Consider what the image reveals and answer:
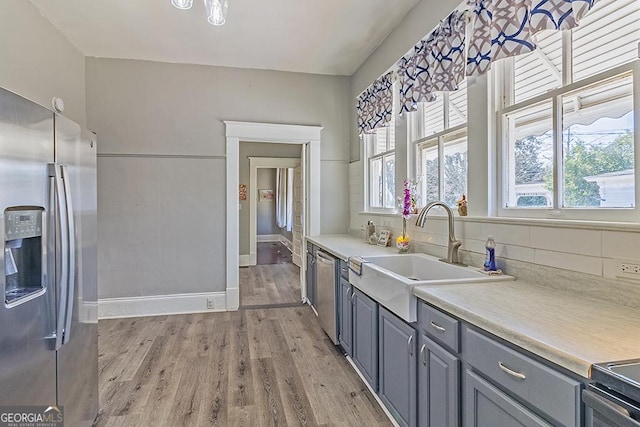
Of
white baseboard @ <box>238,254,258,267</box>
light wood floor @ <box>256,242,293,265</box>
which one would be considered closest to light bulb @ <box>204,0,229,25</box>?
white baseboard @ <box>238,254,258,267</box>

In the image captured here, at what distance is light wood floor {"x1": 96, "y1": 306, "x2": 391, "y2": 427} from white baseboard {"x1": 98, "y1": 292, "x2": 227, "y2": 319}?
Answer: 0.53 ft

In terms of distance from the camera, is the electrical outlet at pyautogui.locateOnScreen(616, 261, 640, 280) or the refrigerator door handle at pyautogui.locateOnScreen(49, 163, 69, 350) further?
the refrigerator door handle at pyautogui.locateOnScreen(49, 163, 69, 350)

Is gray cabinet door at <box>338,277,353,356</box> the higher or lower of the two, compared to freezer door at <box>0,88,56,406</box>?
lower

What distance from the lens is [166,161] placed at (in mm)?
4031

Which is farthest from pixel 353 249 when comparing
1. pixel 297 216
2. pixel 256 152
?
pixel 256 152

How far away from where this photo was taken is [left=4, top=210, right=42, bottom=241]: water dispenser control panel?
1.27m

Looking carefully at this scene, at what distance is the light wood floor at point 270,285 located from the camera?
4625mm

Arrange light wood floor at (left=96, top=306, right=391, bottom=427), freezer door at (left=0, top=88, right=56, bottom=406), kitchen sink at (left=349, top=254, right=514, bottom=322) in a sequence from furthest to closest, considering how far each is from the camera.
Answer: light wood floor at (left=96, top=306, right=391, bottom=427) → kitchen sink at (left=349, top=254, right=514, bottom=322) → freezer door at (left=0, top=88, right=56, bottom=406)

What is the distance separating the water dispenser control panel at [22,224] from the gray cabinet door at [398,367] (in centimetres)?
170

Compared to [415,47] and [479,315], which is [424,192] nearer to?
[415,47]

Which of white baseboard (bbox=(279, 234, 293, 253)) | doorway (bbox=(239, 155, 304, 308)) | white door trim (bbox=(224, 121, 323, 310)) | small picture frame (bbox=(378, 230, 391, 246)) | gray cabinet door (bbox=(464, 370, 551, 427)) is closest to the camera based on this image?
Answer: gray cabinet door (bbox=(464, 370, 551, 427))

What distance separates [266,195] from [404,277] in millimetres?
9939

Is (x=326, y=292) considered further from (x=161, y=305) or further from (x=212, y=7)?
(x=212, y=7)

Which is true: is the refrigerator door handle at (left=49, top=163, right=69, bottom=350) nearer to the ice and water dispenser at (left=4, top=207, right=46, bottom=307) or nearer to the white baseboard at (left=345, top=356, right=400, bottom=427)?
the ice and water dispenser at (left=4, top=207, right=46, bottom=307)
